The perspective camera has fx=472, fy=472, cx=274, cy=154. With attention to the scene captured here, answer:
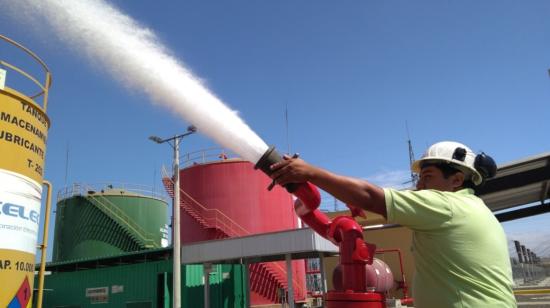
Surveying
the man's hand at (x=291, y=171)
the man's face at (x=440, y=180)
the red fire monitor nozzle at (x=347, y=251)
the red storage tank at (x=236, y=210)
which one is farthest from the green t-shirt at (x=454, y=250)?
the red storage tank at (x=236, y=210)

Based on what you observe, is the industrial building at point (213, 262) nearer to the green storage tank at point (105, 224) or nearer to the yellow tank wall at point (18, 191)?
the green storage tank at point (105, 224)

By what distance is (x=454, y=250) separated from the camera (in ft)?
7.68

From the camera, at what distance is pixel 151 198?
31406mm

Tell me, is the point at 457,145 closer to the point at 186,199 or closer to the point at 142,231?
the point at 186,199

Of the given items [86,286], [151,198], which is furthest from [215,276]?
[151,198]

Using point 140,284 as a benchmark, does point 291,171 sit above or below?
below

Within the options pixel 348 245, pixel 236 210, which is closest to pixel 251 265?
pixel 236 210

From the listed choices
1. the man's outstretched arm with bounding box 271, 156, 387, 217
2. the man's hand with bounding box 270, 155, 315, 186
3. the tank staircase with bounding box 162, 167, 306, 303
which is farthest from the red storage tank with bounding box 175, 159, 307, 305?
the man's outstretched arm with bounding box 271, 156, 387, 217

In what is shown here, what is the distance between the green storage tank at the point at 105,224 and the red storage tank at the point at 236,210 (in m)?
6.69

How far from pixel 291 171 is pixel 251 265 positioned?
70.4ft

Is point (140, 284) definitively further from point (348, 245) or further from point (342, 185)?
point (342, 185)

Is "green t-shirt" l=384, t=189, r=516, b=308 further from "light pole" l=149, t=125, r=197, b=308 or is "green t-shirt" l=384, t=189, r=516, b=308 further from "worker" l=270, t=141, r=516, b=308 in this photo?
"light pole" l=149, t=125, r=197, b=308

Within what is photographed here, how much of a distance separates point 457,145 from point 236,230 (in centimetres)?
2108

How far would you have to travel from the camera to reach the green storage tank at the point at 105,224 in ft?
94.9
